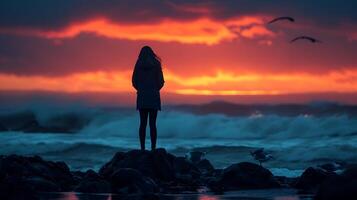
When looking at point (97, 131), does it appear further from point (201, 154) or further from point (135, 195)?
point (135, 195)

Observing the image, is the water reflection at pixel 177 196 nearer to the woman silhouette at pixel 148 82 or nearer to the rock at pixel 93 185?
the rock at pixel 93 185

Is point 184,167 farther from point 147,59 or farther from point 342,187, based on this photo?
point 342,187

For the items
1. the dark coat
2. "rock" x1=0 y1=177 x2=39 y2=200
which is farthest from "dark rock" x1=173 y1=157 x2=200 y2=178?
"rock" x1=0 y1=177 x2=39 y2=200

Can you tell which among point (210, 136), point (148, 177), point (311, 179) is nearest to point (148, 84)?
point (148, 177)

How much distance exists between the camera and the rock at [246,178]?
47.7 ft

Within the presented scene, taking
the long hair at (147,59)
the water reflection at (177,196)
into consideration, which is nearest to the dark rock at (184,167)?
the long hair at (147,59)

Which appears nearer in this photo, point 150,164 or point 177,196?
point 177,196

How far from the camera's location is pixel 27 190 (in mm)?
11273

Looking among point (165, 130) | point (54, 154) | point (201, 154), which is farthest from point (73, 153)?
point (165, 130)

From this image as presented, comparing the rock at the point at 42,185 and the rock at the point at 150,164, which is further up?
the rock at the point at 150,164

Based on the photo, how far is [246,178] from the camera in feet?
48.0

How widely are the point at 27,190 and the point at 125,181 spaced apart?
2.48 m

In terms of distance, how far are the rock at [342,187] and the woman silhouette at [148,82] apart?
228 inches

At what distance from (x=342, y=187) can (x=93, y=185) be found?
16.6 feet
